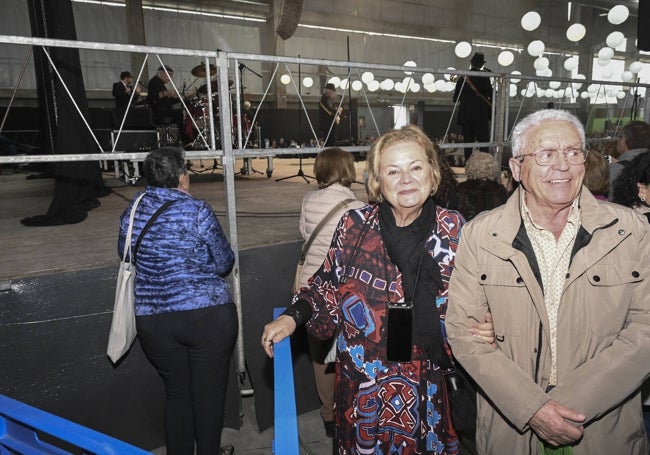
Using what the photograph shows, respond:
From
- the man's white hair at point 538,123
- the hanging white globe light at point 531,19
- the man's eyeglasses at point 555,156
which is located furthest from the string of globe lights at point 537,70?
the man's eyeglasses at point 555,156

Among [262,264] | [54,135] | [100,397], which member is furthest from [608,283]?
[54,135]

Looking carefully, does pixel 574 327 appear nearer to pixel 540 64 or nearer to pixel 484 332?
pixel 484 332

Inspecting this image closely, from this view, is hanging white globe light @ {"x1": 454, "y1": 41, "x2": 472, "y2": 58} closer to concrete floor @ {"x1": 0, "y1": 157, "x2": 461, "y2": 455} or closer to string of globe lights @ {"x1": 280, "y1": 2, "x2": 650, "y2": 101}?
string of globe lights @ {"x1": 280, "y1": 2, "x2": 650, "y2": 101}

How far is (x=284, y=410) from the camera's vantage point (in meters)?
1.10

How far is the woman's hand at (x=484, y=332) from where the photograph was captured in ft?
5.07

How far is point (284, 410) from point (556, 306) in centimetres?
102

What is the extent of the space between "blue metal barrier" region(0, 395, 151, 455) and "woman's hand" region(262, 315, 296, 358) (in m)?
→ 0.49

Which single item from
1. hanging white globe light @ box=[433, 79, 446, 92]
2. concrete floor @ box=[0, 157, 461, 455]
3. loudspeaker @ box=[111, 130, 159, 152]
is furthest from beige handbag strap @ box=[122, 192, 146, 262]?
hanging white globe light @ box=[433, 79, 446, 92]

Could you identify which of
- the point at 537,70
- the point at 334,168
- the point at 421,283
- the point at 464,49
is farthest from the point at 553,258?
the point at 537,70

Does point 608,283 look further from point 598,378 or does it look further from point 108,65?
point 108,65

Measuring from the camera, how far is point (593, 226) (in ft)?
4.63

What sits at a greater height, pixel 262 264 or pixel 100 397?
pixel 262 264

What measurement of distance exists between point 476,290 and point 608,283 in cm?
41

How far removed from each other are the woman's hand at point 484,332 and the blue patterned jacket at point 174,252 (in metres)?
1.51
